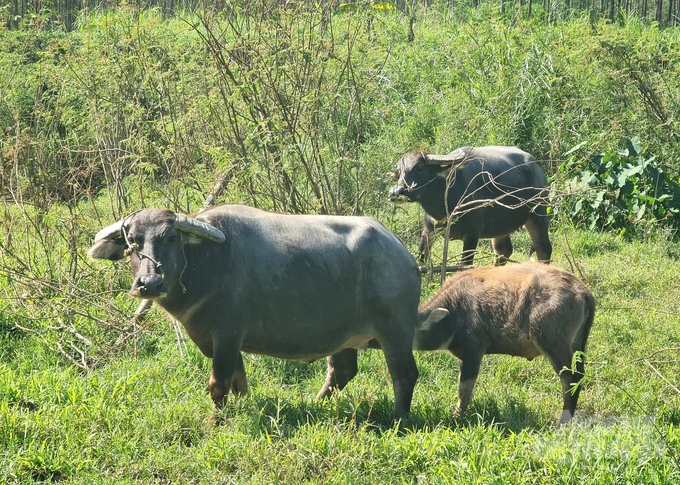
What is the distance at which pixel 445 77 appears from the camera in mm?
14672

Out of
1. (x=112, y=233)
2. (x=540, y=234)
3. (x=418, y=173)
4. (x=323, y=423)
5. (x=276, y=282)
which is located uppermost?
(x=112, y=233)

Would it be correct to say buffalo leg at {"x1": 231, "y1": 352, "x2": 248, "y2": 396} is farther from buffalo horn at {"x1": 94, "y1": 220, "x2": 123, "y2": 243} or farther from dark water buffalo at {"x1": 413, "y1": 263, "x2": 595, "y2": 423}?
dark water buffalo at {"x1": 413, "y1": 263, "x2": 595, "y2": 423}

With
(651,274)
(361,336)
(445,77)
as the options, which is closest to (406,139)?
(445,77)

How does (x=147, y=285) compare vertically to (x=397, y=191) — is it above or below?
above

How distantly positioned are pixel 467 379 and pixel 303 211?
2744mm

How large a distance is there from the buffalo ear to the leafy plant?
692cm

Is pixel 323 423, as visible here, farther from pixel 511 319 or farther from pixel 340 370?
pixel 511 319

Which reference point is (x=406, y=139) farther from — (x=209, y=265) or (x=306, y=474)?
(x=306, y=474)

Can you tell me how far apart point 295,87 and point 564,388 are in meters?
3.73

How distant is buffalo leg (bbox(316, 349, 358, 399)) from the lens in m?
6.34

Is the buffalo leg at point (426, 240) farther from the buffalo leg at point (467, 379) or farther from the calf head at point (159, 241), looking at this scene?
the calf head at point (159, 241)

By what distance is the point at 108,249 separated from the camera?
5.84 metres

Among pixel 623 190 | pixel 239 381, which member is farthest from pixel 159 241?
pixel 623 190

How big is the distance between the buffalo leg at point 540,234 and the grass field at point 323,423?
2464 millimetres
